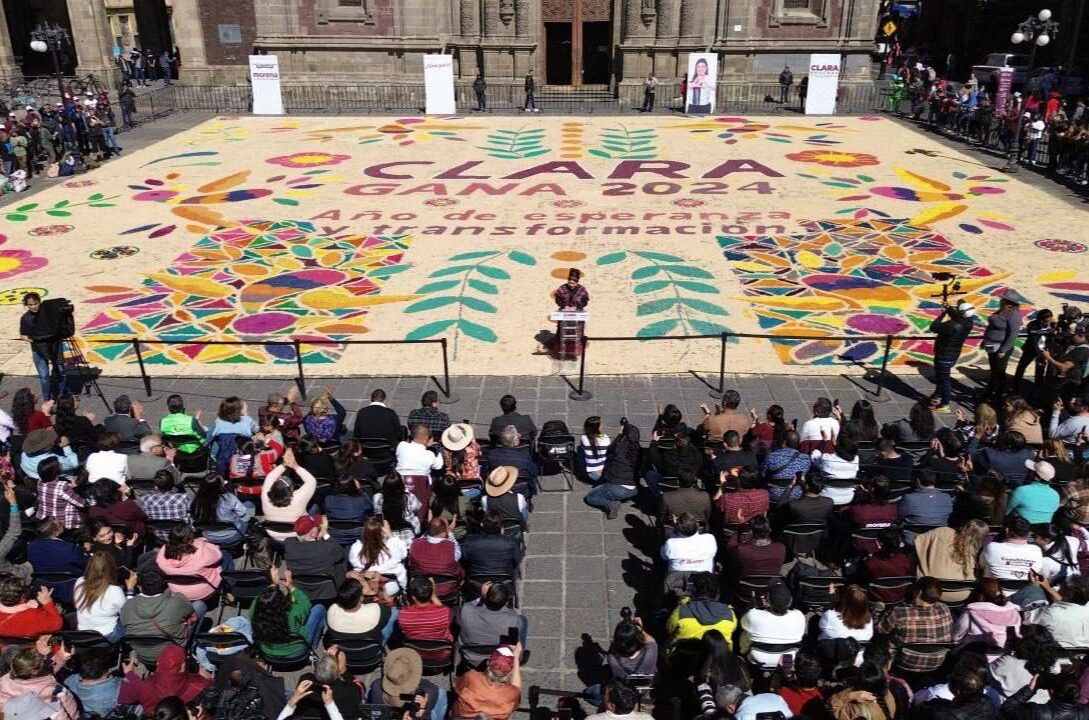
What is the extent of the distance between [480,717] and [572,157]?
879 inches

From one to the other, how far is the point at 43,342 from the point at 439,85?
24.5 m

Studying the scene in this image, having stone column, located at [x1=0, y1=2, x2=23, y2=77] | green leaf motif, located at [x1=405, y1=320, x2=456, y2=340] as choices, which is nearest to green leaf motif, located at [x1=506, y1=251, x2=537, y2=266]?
green leaf motif, located at [x1=405, y1=320, x2=456, y2=340]

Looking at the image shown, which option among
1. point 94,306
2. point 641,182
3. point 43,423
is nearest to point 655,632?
point 43,423

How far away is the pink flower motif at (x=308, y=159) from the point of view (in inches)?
1017

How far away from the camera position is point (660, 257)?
1789 centimetres

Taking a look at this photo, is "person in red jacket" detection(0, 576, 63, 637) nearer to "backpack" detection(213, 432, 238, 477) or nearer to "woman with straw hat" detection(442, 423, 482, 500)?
"backpack" detection(213, 432, 238, 477)

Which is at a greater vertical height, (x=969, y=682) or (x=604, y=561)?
(x=969, y=682)

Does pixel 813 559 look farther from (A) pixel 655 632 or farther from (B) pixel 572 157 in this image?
(B) pixel 572 157

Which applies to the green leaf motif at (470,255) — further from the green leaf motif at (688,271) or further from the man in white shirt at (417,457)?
the man in white shirt at (417,457)

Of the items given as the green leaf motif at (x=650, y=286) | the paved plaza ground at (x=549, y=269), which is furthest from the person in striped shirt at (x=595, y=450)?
the green leaf motif at (x=650, y=286)

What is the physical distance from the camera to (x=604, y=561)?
8.80 meters

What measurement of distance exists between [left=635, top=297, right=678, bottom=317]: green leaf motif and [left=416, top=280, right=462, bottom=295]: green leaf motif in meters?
3.63

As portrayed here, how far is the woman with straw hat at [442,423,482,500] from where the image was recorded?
30.6ft

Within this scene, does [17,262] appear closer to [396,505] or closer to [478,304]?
[478,304]
